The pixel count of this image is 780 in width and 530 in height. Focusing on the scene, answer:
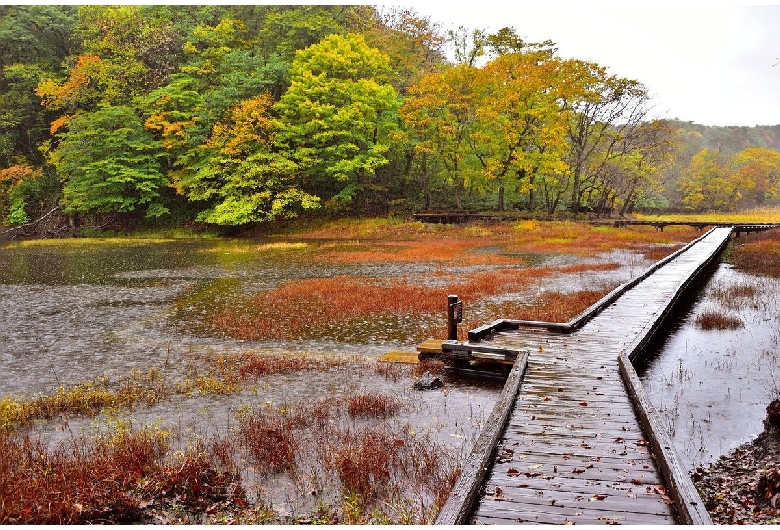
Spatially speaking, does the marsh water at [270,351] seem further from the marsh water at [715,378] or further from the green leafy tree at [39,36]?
the green leafy tree at [39,36]

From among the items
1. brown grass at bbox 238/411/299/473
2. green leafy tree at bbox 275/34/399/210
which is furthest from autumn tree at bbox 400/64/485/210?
Answer: brown grass at bbox 238/411/299/473

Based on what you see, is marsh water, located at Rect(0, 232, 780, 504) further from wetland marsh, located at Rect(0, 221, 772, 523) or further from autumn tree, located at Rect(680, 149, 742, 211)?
autumn tree, located at Rect(680, 149, 742, 211)

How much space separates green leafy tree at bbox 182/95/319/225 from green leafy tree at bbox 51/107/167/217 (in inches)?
169

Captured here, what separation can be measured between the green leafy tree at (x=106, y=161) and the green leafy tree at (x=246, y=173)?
14.1 ft

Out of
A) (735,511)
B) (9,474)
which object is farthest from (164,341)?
(735,511)

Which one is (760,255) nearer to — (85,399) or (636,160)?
(636,160)

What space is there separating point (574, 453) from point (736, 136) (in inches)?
5402

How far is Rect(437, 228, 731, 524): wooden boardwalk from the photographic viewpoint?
16.9 ft

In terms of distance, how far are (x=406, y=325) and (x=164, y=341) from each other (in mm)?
6541

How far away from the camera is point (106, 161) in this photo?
4831 cm

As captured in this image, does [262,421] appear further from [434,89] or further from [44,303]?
[434,89]

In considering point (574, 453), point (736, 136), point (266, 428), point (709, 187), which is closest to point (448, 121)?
point (266, 428)

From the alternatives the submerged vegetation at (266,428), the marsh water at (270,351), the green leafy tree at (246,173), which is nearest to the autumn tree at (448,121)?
the green leafy tree at (246,173)

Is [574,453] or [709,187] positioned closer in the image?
[574,453]
